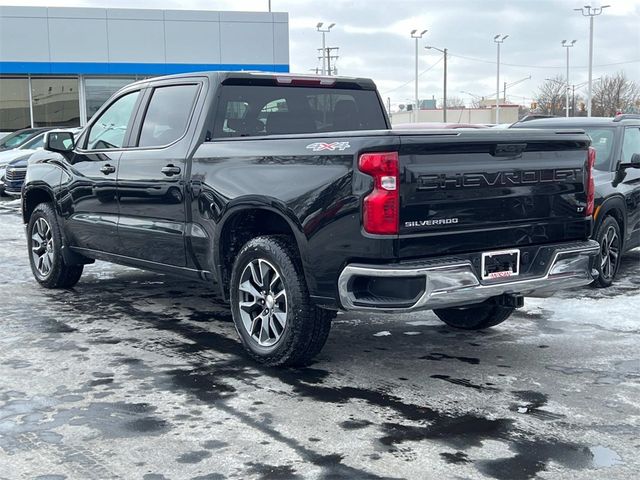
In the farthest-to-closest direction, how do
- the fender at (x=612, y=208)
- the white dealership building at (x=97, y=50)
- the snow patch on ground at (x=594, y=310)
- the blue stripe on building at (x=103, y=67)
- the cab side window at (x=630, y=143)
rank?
the white dealership building at (x=97, y=50)
the blue stripe on building at (x=103, y=67)
the cab side window at (x=630, y=143)
the fender at (x=612, y=208)
the snow patch on ground at (x=594, y=310)

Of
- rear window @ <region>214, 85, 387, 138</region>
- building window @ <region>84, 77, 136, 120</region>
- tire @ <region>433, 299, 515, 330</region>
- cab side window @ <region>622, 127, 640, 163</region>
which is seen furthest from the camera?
building window @ <region>84, 77, 136, 120</region>

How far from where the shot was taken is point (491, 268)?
490cm

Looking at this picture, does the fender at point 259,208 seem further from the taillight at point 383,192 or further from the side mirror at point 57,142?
the side mirror at point 57,142

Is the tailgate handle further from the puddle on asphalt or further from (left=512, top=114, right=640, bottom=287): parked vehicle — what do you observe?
(left=512, top=114, right=640, bottom=287): parked vehicle

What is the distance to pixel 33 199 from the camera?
27.3 ft

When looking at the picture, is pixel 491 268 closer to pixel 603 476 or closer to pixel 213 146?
pixel 603 476

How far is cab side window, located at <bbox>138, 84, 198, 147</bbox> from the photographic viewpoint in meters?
6.24

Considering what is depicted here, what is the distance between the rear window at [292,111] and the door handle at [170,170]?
1.25 ft

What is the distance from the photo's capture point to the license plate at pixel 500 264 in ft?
16.0

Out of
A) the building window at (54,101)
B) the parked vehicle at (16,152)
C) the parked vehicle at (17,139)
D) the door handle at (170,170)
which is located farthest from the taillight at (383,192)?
the building window at (54,101)

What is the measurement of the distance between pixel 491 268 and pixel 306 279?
3.65 ft

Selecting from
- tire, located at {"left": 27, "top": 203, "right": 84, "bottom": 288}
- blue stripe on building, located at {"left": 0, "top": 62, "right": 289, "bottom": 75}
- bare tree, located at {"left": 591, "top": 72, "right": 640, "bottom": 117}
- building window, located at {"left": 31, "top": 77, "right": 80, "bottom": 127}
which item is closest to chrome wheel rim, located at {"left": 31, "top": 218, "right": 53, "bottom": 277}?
tire, located at {"left": 27, "top": 203, "right": 84, "bottom": 288}

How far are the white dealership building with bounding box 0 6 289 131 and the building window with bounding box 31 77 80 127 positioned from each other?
0.04 metres

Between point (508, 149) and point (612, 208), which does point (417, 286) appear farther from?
point (612, 208)
